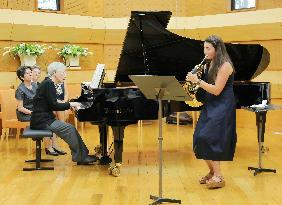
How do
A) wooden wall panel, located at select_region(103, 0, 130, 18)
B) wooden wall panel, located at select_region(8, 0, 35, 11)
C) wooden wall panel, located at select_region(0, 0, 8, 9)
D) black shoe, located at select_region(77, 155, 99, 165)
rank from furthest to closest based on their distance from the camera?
wooden wall panel, located at select_region(103, 0, 130, 18)
wooden wall panel, located at select_region(8, 0, 35, 11)
wooden wall panel, located at select_region(0, 0, 8, 9)
black shoe, located at select_region(77, 155, 99, 165)

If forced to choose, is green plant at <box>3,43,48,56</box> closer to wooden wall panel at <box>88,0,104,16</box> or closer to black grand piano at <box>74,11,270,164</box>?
wooden wall panel at <box>88,0,104,16</box>

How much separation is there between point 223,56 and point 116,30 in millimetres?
5556

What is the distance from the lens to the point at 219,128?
14.7ft

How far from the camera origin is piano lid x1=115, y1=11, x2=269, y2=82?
5.27m

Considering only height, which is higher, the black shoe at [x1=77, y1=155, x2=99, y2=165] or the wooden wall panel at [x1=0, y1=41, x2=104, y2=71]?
the wooden wall panel at [x1=0, y1=41, x2=104, y2=71]

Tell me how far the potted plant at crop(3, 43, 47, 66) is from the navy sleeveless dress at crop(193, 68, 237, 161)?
4.64 meters

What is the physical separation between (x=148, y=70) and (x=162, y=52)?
29cm

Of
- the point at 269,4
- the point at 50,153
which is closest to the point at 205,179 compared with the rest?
the point at 50,153

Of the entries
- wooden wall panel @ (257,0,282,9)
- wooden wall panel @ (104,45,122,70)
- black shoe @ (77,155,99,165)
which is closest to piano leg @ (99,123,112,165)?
black shoe @ (77,155,99,165)

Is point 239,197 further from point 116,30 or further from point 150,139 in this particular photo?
point 116,30

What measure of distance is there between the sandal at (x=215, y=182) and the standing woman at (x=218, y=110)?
0.21 metres

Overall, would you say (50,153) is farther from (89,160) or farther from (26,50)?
(26,50)

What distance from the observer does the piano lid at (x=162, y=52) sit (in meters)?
5.27

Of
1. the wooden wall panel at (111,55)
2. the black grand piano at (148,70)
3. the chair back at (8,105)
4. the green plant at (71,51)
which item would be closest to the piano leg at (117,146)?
the black grand piano at (148,70)
